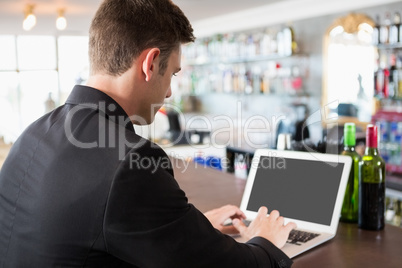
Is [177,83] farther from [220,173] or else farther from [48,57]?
[220,173]

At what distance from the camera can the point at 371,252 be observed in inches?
47.5

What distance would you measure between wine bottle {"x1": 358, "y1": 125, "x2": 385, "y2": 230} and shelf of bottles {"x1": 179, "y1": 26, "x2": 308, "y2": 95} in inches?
188

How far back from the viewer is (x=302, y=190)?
148cm

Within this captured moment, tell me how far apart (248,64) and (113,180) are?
6.35 meters

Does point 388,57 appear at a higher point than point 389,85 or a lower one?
higher

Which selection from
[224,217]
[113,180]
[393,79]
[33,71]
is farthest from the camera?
[33,71]

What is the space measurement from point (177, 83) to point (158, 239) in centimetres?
820

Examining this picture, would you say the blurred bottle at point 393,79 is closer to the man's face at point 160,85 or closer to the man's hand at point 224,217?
the man's hand at point 224,217

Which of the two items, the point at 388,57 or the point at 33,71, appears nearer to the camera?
the point at 388,57

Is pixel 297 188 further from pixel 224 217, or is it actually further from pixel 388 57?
pixel 388 57

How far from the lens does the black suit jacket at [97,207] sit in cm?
85

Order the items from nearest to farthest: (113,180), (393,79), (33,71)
→ 1. (113,180)
2. (393,79)
3. (33,71)

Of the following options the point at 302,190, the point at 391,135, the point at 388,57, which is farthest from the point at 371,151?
the point at 388,57

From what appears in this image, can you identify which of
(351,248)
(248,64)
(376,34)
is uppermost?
(376,34)
